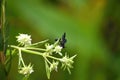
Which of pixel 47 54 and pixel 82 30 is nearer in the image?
pixel 47 54

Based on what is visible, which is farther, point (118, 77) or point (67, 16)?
point (67, 16)

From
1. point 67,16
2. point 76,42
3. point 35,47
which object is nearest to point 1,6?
point 35,47

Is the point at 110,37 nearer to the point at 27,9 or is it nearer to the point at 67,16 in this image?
the point at 67,16

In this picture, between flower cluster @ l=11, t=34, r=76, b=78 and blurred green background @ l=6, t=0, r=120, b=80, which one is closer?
flower cluster @ l=11, t=34, r=76, b=78

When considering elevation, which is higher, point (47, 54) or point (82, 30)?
point (82, 30)

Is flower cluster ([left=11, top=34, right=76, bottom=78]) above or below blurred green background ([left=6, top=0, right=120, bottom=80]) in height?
below

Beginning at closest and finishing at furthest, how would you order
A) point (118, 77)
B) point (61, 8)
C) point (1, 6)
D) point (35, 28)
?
point (1, 6) → point (118, 77) → point (35, 28) → point (61, 8)

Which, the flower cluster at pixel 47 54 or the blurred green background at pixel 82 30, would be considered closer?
the flower cluster at pixel 47 54

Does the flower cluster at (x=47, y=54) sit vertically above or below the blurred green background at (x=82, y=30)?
below
